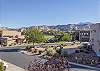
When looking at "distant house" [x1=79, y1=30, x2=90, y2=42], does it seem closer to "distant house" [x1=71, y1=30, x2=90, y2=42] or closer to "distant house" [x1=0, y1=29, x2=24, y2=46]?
"distant house" [x1=71, y1=30, x2=90, y2=42]

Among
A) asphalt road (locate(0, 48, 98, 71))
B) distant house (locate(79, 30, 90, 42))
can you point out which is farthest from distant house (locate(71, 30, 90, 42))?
asphalt road (locate(0, 48, 98, 71))

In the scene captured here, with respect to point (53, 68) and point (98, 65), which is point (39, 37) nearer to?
point (98, 65)

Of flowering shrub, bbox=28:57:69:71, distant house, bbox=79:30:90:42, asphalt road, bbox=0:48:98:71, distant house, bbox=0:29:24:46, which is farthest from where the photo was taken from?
distant house, bbox=79:30:90:42

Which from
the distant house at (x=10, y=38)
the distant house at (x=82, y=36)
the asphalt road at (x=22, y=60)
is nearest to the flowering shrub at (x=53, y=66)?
the asphalt road at (x=22, y=60)

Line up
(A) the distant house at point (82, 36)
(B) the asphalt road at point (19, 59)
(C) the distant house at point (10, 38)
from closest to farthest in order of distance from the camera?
(B) the asphalt road at point (19, 59) < (C) the distant house at point (10, 38) < (A) the distant house at point (82, 36)

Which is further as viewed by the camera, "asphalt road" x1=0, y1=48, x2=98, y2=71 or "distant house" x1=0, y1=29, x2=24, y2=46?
"distant house" x1=0, y1=29, x2=24, y2=46

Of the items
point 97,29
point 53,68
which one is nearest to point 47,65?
point 53,68

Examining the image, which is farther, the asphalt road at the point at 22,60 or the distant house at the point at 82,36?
the distant house at the point at 82,36

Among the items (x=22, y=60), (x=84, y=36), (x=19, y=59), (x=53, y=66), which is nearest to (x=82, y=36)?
(x=84, y=36)

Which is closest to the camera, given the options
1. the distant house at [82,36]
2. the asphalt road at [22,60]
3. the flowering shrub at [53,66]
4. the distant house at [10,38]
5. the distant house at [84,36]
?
the flowering shrub at [53,66]

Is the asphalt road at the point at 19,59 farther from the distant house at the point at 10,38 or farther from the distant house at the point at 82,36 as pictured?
the distant house at the point at 82,36

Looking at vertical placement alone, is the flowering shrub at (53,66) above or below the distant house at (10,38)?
above

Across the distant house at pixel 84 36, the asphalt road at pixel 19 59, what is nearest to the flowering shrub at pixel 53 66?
the asphalt road at pixel 19 59

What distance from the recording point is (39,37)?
83688 millimetres
